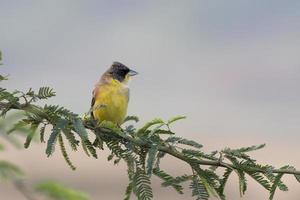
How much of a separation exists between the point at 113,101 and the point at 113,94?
15 cm

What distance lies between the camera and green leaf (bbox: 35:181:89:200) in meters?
0.72

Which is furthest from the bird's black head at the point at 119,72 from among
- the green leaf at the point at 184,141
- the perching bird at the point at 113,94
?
the green leaf at the point at 184,141

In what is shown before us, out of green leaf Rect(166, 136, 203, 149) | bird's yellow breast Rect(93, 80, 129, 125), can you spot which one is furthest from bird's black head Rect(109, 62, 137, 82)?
green leaf Rect(166, 136, 203, 149)

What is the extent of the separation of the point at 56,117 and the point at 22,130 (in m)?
0.70

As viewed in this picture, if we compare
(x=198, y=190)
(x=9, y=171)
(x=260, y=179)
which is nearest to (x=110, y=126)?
(x=198, y=190)

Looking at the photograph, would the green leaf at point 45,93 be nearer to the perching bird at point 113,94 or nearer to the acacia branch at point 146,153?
the acacia branch at point 146,153

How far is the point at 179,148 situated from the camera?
5.98ft

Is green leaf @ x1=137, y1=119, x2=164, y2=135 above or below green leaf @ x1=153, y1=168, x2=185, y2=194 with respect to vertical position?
above

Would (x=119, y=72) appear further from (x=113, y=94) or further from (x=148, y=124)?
(x=148, y=124)

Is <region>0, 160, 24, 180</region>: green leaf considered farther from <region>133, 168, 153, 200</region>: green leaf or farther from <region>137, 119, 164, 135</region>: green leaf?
<region>137, 119, 164, 135</region>: green leaf

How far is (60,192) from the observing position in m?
0.75

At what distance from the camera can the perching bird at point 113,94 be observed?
4074 millimetres

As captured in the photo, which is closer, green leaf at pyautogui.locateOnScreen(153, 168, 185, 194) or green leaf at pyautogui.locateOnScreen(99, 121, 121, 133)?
green leaf at pyautogui.locateOnScreen(153, 168, 185, 194)

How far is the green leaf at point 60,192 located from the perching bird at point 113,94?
3051mm
